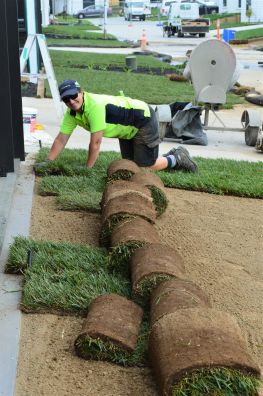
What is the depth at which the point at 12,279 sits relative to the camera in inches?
159

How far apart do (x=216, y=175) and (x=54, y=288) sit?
345cm

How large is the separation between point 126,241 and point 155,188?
3.99 feet

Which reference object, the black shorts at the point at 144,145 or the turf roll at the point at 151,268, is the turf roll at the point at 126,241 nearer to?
the turf roll at the point at 151,268

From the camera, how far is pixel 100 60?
2216 cm

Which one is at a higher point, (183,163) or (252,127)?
(183,163)

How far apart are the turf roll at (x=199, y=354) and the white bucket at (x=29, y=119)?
224 inches

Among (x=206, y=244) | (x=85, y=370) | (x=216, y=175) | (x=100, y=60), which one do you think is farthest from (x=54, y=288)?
(x=100, y=60)

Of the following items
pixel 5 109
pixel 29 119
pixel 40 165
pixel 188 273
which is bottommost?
pixel 188 273

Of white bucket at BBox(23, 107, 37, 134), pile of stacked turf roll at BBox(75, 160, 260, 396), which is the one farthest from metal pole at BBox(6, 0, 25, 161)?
pile of stacked turf roll at BBox(75, 160, 260, 396)

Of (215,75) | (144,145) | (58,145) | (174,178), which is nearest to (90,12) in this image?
(215,75)

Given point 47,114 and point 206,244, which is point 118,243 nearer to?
point 206,244

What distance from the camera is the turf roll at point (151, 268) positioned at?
3.57m

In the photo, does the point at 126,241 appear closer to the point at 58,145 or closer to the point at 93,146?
the point at 93,146

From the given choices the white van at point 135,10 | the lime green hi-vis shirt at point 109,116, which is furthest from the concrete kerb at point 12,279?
the white van at point 135,10
